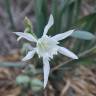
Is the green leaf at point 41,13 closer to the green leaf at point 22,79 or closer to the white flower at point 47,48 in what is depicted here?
the green leaf at point 22,79

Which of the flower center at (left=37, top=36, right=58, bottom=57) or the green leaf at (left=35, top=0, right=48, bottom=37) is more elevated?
the flower center at (left=37, top=36, right=58, bottom=57)

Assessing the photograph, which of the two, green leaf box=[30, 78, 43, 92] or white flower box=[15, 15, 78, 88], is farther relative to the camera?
green leaf box=[30, 78, 43, 92]

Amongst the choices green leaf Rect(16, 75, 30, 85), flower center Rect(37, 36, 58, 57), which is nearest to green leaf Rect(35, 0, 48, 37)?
green leaf Rect(16, 75, 30, 85)

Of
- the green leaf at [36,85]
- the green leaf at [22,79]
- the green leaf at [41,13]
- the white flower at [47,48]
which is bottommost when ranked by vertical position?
the green leaf at [36,85]

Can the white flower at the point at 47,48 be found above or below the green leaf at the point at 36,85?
above

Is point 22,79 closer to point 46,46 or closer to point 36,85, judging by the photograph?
point 36,85

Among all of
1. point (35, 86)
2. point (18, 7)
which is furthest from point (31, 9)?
point (35, 86)

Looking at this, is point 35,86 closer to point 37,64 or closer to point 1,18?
point 37,64

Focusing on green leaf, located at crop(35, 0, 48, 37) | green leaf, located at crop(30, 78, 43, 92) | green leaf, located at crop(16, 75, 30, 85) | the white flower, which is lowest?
green leaf, located at crop(30, 78, 43, 92)

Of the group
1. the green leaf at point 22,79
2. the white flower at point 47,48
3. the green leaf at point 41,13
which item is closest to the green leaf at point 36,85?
the green leaf at point 22,79

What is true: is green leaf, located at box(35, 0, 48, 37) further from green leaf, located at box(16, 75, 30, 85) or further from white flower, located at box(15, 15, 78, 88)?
white flower, located at box(15, 15, 78, 88)

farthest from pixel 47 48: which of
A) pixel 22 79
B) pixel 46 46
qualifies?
pixel 22 79
